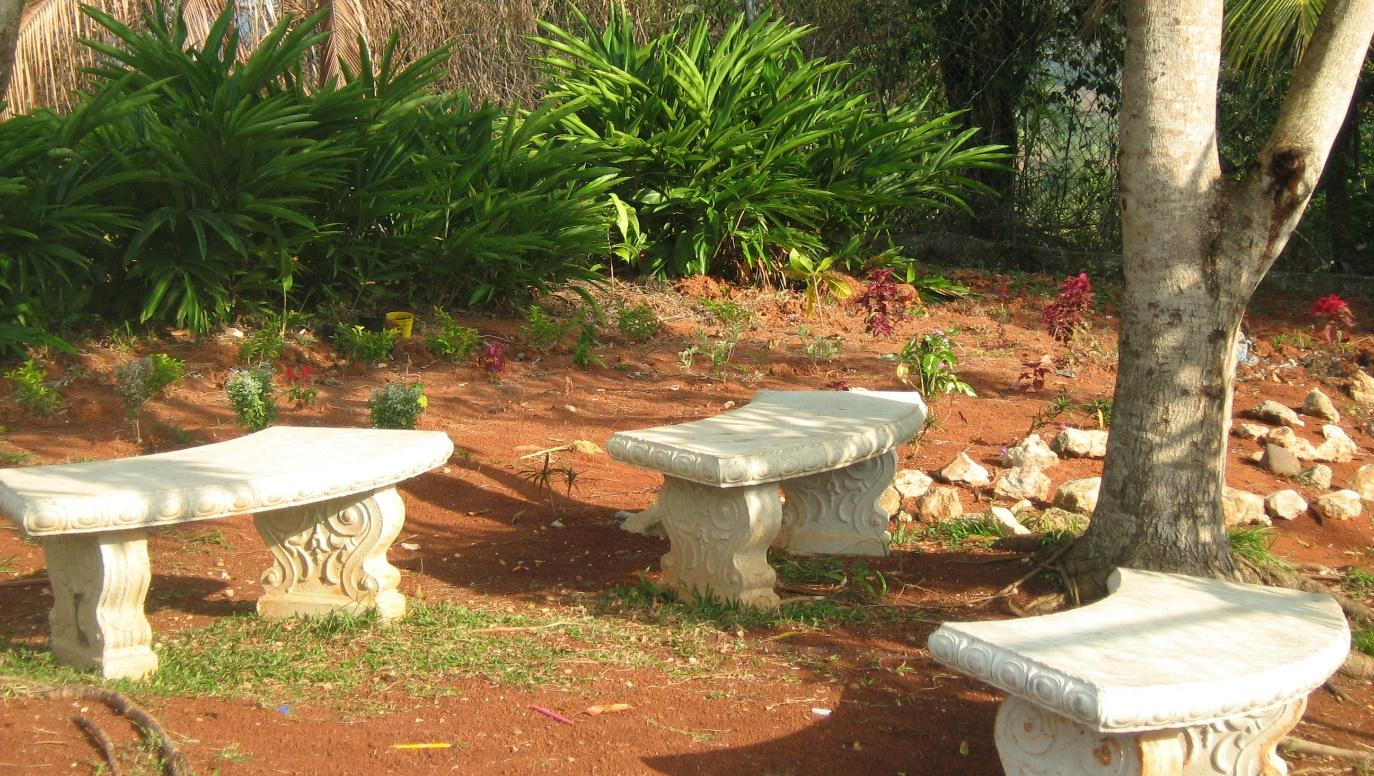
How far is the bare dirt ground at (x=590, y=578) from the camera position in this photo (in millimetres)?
3016

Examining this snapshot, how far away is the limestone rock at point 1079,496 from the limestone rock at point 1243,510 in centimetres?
46

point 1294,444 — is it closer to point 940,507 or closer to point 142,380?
point 940,507

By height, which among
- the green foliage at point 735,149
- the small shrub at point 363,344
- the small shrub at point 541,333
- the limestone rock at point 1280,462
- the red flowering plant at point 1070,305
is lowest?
the limestone rock at point 1280,462

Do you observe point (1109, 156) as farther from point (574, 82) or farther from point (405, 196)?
point (405, 196)

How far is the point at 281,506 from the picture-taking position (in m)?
3.46

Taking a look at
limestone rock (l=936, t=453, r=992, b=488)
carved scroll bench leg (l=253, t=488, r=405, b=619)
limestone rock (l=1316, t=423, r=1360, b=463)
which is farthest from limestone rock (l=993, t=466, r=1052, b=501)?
carved scroll bench leg (l=253, t=488, r=405, b=619)

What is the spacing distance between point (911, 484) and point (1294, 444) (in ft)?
5.93

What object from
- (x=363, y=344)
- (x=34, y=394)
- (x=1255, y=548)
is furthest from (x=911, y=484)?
(x=34, y=394)

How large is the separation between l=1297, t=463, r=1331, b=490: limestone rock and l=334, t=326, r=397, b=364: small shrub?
4233 millimetres

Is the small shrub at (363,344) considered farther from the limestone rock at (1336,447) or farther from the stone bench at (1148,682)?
the stone bench at (1148,682)

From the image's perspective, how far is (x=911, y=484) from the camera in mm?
5164

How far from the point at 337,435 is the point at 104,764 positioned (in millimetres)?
1473

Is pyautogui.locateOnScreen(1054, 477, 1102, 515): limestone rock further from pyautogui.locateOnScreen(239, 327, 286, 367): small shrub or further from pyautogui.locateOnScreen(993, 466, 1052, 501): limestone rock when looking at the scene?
pyautogui.locateOnScreen(239, 327, 286, 367): small shrub

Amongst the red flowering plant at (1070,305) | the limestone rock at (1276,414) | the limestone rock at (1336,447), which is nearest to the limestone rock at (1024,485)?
the limestone rock at (1336,447)
